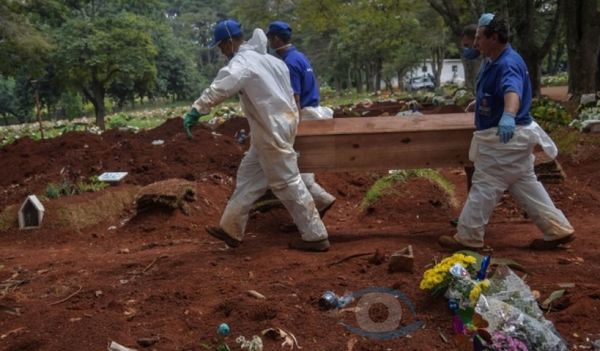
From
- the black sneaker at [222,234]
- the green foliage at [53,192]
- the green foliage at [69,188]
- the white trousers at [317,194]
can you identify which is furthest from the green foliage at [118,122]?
the black sneaker at [222,234]

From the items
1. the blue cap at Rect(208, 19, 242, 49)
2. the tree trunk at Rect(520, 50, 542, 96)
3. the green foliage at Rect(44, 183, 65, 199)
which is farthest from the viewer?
the tree trunk at Rect(520, 50, 542, 96)

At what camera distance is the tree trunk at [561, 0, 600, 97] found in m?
13.2

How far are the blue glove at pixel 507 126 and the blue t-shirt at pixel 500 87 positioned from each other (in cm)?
18

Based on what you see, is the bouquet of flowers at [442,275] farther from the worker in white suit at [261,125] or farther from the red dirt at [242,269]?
the worker in white suit at [261,125]

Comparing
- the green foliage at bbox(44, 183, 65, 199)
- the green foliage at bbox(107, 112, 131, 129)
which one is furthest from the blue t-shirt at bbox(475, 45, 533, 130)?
the green foliage at bbox(107, 112, 131, 129)

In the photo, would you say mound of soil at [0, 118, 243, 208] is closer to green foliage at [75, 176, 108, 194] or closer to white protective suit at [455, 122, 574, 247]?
green foliage at [75, 176, 108, 194]

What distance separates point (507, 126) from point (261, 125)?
1.76 metres

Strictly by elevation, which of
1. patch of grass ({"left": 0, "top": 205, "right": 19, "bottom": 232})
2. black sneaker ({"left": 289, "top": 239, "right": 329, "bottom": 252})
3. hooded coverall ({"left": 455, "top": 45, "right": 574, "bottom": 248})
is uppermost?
hooded coverall ({"left": 455, "top": 45, "right": 574, "bottom": 248})

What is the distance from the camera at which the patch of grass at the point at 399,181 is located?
7.09 m

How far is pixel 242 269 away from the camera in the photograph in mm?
4746

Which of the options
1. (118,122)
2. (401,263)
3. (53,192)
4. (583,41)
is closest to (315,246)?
(401,263)

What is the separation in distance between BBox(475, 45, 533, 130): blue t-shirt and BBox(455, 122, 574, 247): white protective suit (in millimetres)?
84

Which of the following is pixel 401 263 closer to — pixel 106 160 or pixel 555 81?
pixel 106 160

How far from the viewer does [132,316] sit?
3.90 m
